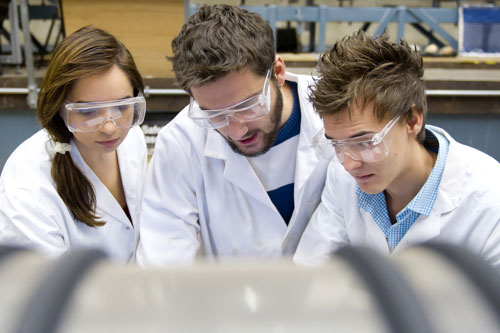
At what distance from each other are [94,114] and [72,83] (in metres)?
0.11

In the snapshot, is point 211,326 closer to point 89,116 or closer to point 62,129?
point 89,116

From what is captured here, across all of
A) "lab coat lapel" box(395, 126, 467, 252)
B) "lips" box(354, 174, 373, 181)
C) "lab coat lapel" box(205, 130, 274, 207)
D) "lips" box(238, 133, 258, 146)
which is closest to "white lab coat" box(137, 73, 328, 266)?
"lab coat lapel" box(205, 130, 274, 207)

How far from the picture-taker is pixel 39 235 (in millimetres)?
1335

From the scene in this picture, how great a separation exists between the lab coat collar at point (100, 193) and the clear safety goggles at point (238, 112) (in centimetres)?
45

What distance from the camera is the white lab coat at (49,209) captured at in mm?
1346

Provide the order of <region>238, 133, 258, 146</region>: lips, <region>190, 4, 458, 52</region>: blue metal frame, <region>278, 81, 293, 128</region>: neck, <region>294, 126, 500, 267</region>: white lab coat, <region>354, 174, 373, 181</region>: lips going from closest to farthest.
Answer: <region>294, 126, 500, 267</region>: white lab coat, <region>354, 174, 373, 181</region>: lips, <region>238, 133, 258, 146</region>: lips, <region>278, 81, 293, 128</region>: neck, <region>190, 4, 458, 52</region>: blue metal frame

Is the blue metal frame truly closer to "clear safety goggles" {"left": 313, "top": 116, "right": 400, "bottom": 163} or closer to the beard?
the beard

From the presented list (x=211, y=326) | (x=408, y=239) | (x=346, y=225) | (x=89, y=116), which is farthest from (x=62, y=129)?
(x=211, y=326)

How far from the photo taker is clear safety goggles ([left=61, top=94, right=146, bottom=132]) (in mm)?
1386

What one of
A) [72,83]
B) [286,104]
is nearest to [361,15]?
[286,104]

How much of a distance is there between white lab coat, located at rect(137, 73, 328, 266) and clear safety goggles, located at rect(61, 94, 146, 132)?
18 centimetres

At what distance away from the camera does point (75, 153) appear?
1.53m

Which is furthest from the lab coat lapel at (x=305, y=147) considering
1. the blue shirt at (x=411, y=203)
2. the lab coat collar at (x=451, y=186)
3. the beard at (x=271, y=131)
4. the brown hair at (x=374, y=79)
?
the lab coat collar at (x=451, y=186)

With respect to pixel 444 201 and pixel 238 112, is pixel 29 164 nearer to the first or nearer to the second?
pixel 238 112
